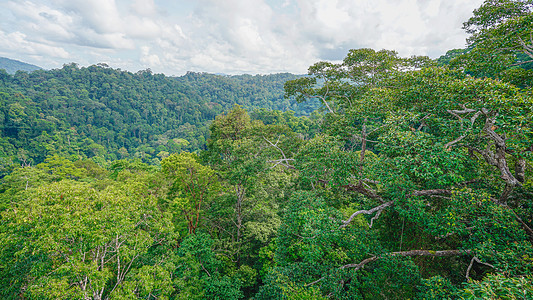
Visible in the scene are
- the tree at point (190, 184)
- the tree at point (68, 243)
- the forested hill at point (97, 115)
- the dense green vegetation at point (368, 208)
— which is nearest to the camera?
the dense green vegetation at point (368, 208)

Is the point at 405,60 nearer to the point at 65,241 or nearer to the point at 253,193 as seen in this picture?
the point at 253,193

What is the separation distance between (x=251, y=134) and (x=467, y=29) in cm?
955

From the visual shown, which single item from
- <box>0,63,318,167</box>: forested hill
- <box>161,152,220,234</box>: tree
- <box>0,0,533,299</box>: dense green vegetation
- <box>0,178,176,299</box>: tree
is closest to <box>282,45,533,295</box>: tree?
<box>0,0,533,299</box>: dense green vegetation

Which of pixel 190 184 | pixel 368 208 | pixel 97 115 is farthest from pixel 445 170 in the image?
pixel 97 115

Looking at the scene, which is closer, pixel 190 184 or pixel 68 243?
pixel 68 243

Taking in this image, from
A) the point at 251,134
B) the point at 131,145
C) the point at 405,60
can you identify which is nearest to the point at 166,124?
the point at 131,145

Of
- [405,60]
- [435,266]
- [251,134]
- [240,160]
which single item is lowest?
[435,266]

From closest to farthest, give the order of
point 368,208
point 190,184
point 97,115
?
point 368,208 < point 190,184 < point 97,115

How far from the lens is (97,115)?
242 feet

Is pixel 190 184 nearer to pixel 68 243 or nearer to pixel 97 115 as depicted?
pixel 68 243

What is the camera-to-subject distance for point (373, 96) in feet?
20.7

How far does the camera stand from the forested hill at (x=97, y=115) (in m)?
50.3

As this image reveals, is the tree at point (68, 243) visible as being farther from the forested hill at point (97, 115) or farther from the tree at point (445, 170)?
the forested hill at point (97, 115)

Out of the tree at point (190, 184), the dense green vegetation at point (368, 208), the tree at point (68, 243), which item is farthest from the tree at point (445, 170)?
the tree at point (190, 184)
